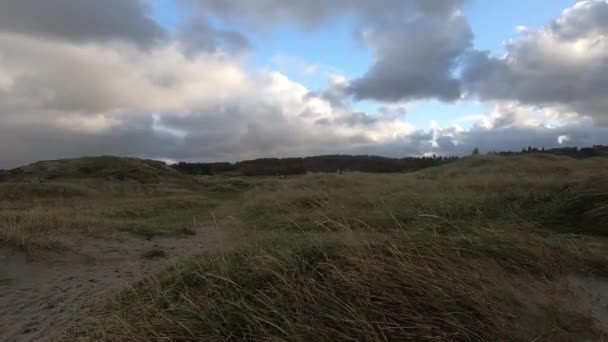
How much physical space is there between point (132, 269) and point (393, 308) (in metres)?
6.14

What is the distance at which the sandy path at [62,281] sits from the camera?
4.90 meters

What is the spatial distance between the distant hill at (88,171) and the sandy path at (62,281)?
3680 centimetres

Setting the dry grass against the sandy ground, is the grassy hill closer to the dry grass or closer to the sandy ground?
the dry grass

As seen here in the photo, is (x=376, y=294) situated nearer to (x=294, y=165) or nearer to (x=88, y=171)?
(x=88, y=171)

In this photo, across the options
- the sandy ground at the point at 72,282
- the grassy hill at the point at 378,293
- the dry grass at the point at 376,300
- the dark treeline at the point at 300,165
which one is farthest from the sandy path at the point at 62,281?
the dark treeline at the point at 300,165

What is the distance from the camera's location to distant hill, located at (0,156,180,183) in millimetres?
45219

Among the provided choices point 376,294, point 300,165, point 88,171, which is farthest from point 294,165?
point 376,294

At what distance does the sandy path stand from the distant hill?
36.8 m

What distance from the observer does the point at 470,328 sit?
276 cm

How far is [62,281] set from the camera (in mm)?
6902

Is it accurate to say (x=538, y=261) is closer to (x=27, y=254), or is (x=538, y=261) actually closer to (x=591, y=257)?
(x=591, y=257)

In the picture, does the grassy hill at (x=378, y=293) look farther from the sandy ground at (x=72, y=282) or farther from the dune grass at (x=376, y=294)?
the sandy ground at (x=72, y=282)

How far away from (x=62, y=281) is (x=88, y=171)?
45941mm

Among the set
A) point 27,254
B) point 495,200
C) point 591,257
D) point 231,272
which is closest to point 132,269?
point 27,254
